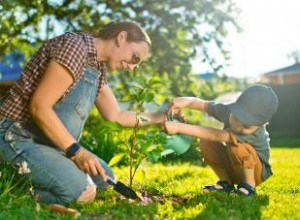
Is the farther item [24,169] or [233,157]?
[233,157]

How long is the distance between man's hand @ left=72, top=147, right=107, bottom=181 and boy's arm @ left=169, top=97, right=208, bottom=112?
3.12ft

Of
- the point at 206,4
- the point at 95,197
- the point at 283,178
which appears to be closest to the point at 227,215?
the point at 95,197

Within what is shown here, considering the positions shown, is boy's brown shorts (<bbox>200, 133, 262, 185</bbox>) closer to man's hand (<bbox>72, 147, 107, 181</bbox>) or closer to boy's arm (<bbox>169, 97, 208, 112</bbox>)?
boy's arm (<bbox>169, 97, 208, 112</bbox>)

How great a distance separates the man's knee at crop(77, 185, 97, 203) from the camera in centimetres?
350

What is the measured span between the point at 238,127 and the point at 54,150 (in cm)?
126

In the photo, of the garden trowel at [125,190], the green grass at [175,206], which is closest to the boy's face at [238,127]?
the green grass at [175,206]

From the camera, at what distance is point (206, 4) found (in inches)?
413

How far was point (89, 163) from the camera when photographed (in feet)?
11.0

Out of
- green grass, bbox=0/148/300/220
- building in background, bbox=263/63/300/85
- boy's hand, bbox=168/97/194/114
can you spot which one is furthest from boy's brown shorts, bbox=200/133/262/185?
building in background, bbox=263/63/300/85

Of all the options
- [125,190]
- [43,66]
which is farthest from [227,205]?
[43,66]

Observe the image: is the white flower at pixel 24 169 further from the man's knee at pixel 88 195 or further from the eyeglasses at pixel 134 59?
the eyeglasses at pixel 134 59

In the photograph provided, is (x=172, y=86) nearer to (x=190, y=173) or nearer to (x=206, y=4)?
(x=206, y=4)

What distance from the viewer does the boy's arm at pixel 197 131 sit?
12.6 ft

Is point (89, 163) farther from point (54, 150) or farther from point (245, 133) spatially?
point (245, 133)
